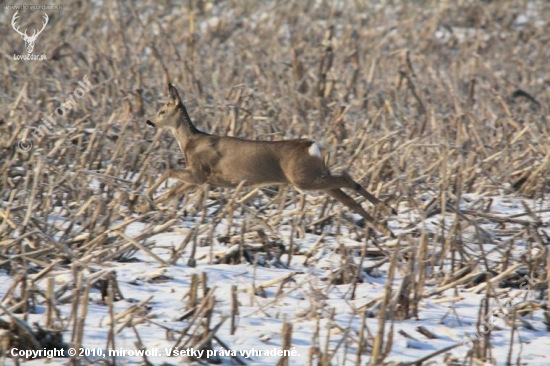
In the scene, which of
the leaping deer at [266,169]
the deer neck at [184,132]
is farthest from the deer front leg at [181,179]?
the deer neck at [184,132]

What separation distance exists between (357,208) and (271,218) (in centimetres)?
54

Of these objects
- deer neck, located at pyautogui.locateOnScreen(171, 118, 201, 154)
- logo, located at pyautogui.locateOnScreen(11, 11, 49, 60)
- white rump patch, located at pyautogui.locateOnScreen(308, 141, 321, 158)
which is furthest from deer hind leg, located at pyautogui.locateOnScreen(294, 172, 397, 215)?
logo, located at pyautogui.locateOnScreen(11, 11, 49, 60)

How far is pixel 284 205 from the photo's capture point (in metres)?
6.79

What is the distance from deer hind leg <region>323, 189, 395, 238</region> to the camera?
6.41m

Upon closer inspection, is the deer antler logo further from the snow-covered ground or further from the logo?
the snow-covered ground

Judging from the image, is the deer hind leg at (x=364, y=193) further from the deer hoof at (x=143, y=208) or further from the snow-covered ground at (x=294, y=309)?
the deer hoof at (x=143, y=208)

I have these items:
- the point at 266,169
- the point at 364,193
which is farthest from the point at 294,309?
the point at 364,193

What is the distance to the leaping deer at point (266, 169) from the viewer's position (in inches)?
255

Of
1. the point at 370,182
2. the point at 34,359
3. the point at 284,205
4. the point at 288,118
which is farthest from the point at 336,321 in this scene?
the point at 288,118

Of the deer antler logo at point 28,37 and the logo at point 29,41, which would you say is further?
the deer antler logo at point 28,37

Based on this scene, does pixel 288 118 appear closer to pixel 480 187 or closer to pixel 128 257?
pixel 480 187

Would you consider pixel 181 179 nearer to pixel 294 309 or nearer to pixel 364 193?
pixel 364 193

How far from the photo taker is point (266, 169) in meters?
6.50

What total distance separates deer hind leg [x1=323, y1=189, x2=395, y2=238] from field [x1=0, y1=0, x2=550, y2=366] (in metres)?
0.06
